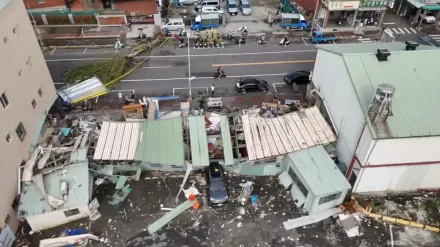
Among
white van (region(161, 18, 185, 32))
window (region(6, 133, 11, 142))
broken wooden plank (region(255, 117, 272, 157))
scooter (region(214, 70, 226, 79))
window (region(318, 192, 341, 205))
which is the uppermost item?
Result: window (region(6, 133, 11, 142))

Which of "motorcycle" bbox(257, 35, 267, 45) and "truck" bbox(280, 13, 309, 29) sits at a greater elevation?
"truck" bbox(280, 13, 309, 29)

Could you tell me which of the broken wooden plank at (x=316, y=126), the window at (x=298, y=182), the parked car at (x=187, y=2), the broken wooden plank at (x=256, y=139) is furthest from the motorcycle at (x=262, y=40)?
the window at (x=298, y=182)

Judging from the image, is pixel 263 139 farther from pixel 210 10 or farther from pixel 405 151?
pixel 210 10

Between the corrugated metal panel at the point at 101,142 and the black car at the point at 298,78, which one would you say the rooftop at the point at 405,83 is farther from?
the corrugated metal panel at the point at 101,142

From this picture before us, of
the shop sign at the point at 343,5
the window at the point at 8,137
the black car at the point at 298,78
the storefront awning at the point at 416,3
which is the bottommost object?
the black car at the point at 298,78

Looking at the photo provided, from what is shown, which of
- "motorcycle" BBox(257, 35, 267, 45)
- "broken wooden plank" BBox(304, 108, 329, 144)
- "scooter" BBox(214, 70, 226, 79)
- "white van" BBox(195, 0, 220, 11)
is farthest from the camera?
"white van" BBox(195, 0, 220, 11)

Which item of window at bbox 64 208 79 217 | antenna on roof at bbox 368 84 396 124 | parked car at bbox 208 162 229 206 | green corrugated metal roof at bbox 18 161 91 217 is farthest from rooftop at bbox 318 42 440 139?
window at bbox 64 208 79 217

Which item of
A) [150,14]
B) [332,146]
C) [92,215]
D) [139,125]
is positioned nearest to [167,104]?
[139,125]

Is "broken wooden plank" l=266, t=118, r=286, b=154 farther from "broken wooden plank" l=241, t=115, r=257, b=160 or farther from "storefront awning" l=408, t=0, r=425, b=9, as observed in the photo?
"storefront awning" l=408, t=0, r=425, b=9

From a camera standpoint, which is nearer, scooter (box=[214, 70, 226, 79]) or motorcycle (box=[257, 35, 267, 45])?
scooter (box=[214, 70, 226, 79])
